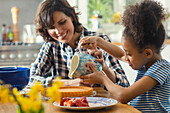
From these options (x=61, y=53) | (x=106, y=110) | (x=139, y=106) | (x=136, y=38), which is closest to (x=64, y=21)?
(x=61, y=53)

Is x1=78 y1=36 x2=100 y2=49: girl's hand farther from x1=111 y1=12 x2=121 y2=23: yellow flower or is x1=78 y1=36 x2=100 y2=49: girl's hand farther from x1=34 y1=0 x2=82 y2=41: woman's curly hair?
x1=111 y1=12 x2=121 y2=23: yellow flower

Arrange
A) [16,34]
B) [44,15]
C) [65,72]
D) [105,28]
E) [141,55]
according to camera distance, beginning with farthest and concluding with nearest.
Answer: [105,28] < [16,34] < [65,72] < [44,15] < [141,55]

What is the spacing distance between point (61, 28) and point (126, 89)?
2.57 feet

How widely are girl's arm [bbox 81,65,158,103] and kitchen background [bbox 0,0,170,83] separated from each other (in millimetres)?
2278

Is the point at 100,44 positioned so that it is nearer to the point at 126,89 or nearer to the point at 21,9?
the point at 126,89

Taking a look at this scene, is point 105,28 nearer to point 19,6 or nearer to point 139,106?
point 19,6

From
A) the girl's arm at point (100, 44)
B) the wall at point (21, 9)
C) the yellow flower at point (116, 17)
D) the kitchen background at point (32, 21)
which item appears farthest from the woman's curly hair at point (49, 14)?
the yellow flower at point (116, 17)

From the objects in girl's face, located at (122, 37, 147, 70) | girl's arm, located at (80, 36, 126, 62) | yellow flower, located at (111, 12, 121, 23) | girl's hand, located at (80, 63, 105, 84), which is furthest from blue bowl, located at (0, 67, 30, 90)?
yellow flower, located at (111, 12, 121, 23)

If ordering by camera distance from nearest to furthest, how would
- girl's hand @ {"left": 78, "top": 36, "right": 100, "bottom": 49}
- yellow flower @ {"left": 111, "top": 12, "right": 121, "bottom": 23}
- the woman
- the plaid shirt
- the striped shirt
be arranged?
the striped shirt → girl's hand @ {"left": 78, "top": 36, "right": 100, "bottom": 49} → the woman → the plaid shirt → yellow flower @ {"left": 111, "top": 12, "right": 121, "bottom": 23}

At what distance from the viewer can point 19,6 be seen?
13.6 ft

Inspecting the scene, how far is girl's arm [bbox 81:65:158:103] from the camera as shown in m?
1.17

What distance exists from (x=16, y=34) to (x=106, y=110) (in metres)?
3.32

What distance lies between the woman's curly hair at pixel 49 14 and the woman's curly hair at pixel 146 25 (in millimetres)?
642

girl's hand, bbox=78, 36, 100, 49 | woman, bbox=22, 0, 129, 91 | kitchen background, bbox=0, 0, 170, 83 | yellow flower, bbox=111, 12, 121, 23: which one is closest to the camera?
girl's hand, bbox=78, 36, 100, 49
